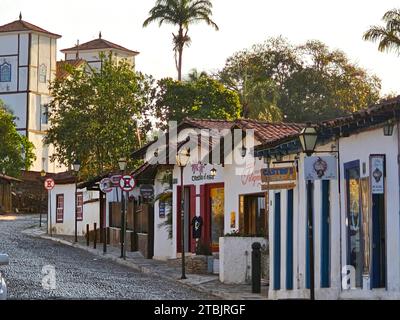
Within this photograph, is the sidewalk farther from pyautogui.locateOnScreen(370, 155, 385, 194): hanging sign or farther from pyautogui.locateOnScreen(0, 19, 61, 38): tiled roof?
pyautogui.locateOnScreen(0, 19, 61, 38): tiled roof

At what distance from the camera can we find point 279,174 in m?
22.1

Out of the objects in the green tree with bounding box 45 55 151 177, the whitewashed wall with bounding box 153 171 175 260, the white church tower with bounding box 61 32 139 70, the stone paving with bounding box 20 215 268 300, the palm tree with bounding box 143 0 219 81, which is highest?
the white church tower with bounding box 61 32 139 70

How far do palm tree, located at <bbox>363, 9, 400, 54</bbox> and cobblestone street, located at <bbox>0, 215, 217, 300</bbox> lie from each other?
14.4m

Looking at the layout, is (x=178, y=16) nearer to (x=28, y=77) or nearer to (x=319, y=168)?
(x=28, y=77)

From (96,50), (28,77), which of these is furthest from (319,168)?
(96,50)

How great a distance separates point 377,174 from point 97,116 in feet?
111

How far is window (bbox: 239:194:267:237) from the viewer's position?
27531mm

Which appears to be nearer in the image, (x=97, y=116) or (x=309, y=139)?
(x=309, y=139)

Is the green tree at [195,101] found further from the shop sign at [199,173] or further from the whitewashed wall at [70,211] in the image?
the shop sign at [199,173]

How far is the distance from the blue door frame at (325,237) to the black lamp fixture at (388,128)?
130 inches

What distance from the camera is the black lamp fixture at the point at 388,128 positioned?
17.5 meters

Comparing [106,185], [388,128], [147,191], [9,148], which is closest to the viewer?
[388,128]

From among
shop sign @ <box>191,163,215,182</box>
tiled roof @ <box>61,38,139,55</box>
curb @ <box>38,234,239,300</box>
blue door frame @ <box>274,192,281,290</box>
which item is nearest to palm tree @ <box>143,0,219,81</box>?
curb @ <box>38,234,239,300</box>

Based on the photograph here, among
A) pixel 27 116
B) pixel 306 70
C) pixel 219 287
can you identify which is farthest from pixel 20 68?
pixel 219 287
